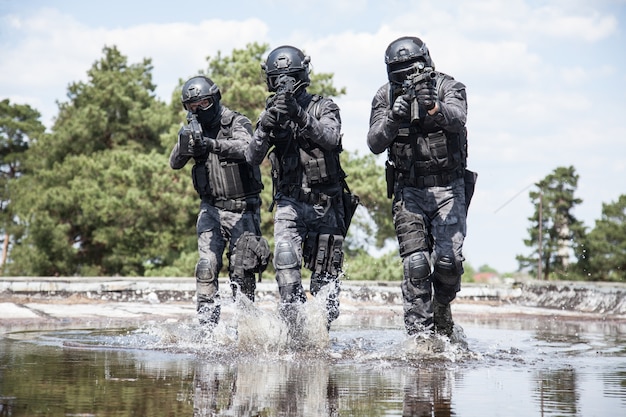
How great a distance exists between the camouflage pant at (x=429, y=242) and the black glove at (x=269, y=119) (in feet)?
3.32

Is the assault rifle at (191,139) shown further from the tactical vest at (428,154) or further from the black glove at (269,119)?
the tactical vest at (428,154)

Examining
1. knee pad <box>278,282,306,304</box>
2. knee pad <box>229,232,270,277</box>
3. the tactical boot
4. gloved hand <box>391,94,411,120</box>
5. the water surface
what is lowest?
the water surface

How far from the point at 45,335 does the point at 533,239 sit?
19.7 m

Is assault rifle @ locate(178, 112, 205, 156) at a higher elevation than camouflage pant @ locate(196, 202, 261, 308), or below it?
higher

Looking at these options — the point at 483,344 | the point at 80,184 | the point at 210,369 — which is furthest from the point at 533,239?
the point at 210,369

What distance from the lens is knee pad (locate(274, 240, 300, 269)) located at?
6.26 metres

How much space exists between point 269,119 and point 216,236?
140 centimetres

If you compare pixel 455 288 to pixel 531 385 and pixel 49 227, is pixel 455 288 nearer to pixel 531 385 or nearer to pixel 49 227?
pixel 531 385

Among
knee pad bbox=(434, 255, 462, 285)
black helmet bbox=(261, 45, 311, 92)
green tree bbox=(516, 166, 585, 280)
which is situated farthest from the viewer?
green tree bbox=(516, 166, 585, 280)

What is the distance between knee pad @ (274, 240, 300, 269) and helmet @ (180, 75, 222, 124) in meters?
1.42

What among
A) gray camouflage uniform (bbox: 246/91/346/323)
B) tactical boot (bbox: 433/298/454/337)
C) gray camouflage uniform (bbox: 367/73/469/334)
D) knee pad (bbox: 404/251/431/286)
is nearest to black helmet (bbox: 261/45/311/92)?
gray camouflage uniform (bbox: 246/91/346/323)

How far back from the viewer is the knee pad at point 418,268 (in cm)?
595

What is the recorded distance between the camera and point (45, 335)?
23.5ft

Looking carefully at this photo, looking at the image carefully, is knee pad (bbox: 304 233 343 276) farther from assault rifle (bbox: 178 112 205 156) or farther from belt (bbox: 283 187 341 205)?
assault rifle (bbox: 178 112 205 156)
